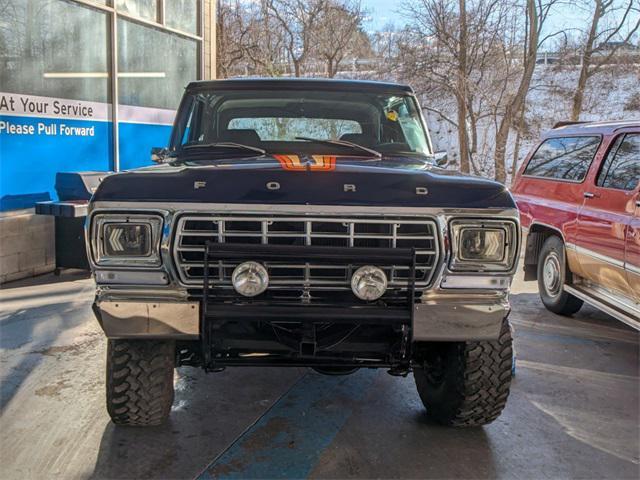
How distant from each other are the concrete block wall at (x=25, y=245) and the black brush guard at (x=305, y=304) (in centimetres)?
492

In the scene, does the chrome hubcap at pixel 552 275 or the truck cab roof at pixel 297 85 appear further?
Answer: the chrome hubcap at pixel 552 275

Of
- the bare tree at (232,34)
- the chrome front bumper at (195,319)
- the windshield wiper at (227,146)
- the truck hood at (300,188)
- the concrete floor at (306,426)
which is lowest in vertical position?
the concrete floor at (306,426)

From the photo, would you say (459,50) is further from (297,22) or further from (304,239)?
(304,239)

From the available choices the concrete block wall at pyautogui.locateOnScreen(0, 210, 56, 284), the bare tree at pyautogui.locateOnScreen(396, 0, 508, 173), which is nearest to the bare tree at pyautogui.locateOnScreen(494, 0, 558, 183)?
the bare tree at pyautogui.locateOnScreen(396, 0, 508, 173)

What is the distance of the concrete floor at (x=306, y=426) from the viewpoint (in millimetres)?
3123

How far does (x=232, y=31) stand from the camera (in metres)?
22.8

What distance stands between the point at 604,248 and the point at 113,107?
650 centimetres

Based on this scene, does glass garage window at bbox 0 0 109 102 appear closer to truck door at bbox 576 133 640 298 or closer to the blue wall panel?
the blue wall panel

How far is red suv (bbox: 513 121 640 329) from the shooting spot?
4.93m

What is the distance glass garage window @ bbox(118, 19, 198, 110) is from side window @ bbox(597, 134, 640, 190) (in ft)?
21.1

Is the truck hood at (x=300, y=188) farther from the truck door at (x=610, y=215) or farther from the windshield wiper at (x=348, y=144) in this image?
the truck door at (x=610, y=215)

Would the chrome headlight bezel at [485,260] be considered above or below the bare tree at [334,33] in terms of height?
below

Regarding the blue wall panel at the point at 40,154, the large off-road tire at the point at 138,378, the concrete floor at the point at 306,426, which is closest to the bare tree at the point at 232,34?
the blue wall panel at the point at 40,154

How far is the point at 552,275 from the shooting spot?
20.9 feet
